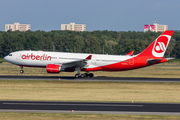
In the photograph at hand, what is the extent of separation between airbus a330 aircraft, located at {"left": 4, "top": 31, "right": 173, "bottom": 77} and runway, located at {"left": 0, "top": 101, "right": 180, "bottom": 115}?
21.8 meters

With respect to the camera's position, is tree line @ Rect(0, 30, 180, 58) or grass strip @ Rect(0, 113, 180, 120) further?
tree line @ Rect(0, 30, 180, 58)

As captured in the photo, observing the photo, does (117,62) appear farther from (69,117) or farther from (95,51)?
(95,51)

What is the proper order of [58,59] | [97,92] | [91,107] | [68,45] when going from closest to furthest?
[91,107], [97,92], [58,59], [68,45]

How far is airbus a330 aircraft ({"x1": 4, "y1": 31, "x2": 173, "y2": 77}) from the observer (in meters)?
48.8

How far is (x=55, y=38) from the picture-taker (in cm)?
17012

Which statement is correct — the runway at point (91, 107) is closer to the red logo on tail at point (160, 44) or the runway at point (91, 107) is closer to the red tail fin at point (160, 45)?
the red tail fin at point (160, 45)

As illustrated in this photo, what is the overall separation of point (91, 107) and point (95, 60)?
26.4m

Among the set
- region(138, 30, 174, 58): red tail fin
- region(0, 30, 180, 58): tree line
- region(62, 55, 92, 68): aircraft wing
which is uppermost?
region(0, 30, 180, 58): tree line

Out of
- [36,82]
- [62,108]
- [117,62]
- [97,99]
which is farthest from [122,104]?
[117,62]

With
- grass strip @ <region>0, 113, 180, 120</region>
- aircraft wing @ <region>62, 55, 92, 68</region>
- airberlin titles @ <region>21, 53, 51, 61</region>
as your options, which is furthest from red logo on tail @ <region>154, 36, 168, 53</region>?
grass strip @ <region>0, 113, 180, 120</region>

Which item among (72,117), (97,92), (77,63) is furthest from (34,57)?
(72,117)

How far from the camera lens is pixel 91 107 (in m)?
24.8

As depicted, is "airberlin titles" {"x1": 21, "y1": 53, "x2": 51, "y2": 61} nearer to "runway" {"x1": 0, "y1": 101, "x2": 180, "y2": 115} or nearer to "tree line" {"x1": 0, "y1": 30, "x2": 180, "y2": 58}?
"runway" {"x1": 0, "y1": 101, "x2": 180, "y2": 115}

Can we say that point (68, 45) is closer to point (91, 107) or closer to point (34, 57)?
point (34, 57)
